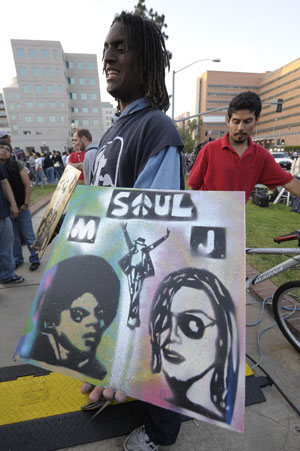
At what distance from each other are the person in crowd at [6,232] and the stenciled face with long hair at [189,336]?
2.96 m

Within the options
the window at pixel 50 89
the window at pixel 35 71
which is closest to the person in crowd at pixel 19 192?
the window at pixel 50 89

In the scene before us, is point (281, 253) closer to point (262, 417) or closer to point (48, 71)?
point (262, 417)

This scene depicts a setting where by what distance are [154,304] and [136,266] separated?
0.14 metres

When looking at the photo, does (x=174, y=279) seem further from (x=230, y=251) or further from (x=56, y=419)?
(x=56, y=419)

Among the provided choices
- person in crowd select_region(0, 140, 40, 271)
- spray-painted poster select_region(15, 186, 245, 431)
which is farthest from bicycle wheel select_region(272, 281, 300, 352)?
person in crowd select_region(0, 140, 40, 271)

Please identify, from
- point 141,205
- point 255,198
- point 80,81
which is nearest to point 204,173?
point 141,205

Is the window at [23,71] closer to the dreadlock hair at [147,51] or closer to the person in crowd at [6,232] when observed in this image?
the person in crowd at [6,232]

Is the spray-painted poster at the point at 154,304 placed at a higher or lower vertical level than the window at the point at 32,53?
lower

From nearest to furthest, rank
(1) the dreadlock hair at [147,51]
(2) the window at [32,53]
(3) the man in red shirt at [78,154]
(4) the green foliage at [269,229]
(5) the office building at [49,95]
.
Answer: (1) the dreadlock hair at [147,51], (4) the green foliage at [269,229], (3) the man in red shirt at [78,154], (2) the window at [32,53], (5) the office building at [49,95]

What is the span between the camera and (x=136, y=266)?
0.79 m

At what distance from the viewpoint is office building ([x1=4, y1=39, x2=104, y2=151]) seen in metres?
41.8

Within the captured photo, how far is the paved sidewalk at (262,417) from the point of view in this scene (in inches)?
54.7

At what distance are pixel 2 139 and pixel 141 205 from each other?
9.90ft

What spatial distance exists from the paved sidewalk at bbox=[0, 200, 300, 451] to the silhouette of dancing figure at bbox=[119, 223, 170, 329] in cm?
125
